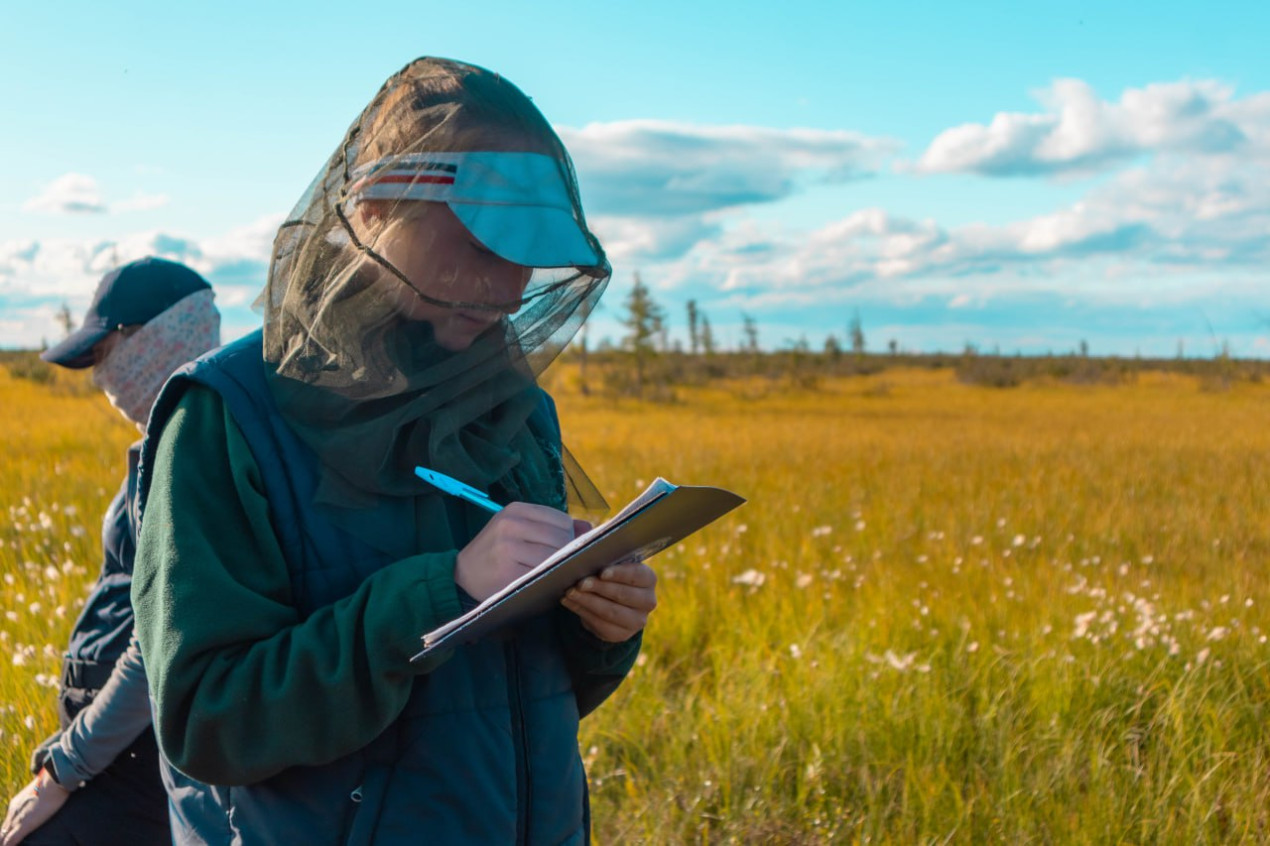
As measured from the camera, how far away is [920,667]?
12.6 ft

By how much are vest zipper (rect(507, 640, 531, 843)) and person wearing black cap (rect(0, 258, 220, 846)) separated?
91 cm

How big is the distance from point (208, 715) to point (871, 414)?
78.6 ft

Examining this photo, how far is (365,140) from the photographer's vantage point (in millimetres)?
1603

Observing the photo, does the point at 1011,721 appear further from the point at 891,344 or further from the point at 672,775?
the point at 891,344

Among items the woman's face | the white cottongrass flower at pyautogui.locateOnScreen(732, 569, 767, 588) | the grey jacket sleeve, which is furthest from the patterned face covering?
the white cottongrass flower at pyautogui.locateOnScreen(732, 569, 767, 588)

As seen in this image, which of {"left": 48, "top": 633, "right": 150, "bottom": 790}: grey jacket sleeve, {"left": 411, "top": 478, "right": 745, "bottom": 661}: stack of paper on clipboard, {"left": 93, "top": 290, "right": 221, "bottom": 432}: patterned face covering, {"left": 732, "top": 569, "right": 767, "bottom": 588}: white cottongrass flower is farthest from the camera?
{"left": 732, "top": 569, "right": 767, "bottom": 588}: white cottongrass flower

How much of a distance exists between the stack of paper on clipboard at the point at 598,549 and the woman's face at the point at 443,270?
0.44 metres

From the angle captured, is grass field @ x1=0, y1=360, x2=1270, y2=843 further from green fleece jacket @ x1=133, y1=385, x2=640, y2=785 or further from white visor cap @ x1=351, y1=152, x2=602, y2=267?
white visor cap @ x1=351, y1=152, x2=602, y2=267

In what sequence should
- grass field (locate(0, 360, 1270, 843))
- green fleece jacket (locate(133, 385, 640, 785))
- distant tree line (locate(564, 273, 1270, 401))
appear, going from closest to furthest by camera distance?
green fleece jacket (locate(133, 385, 640, 785))
grass field (locate(0, 360, 1270, 843))
distant tree line (locate(564, 273, 1270, 401))

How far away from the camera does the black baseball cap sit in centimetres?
268

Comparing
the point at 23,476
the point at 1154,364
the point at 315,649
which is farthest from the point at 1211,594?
the point at 1154,364

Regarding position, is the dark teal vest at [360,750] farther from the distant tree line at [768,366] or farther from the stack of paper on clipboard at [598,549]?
the distant tree line at [768,366]

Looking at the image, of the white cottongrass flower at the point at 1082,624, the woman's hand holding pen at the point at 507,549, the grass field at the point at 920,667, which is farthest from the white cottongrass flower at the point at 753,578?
the woman's hand holding pen at the point at 507,549

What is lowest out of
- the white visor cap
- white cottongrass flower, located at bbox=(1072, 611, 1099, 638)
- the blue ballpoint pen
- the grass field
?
the grass field
